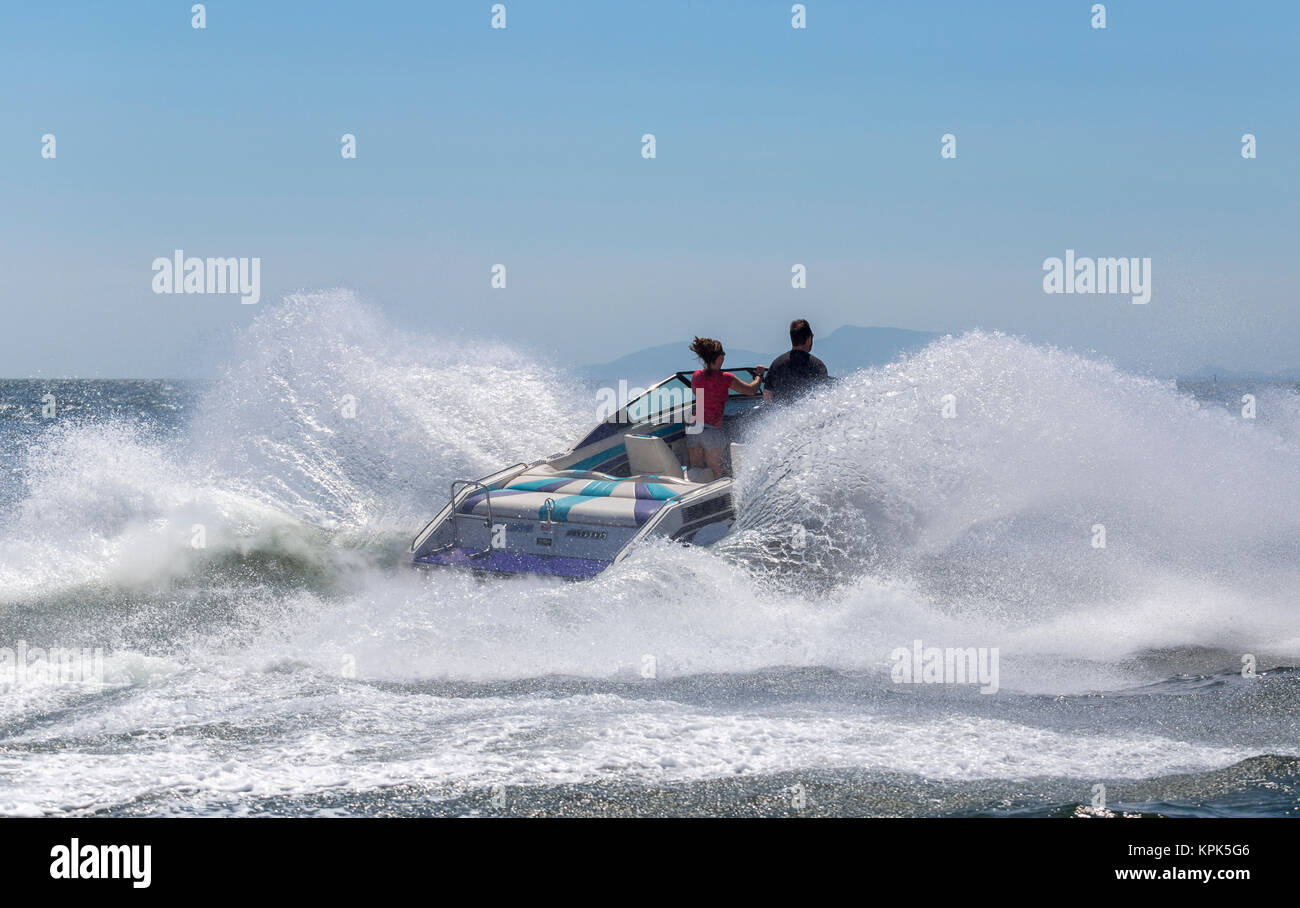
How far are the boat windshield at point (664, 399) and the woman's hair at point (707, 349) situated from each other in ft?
2.18

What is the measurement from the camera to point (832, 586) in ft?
27.0

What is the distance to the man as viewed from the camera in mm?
10320

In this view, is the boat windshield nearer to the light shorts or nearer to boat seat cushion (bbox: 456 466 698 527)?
the light shorts

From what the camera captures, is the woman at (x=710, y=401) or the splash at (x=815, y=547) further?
the woman at (x=710, y=401)

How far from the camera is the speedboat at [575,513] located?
8828 mm

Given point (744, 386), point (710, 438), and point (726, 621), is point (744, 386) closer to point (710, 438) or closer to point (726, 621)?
point (710, 438)

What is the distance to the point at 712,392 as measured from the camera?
1066 centimetres

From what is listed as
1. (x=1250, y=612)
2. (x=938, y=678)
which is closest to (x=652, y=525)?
(x=938, y=678)

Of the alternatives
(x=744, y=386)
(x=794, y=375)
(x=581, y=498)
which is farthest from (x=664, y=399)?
(x=581, y=498)

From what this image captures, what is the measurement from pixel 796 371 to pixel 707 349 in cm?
83

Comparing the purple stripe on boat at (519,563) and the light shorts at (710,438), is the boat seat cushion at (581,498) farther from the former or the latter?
the light shorts at (710,438)

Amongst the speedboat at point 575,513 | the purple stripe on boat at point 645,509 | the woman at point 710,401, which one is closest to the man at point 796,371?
the speedboat at point 575,513

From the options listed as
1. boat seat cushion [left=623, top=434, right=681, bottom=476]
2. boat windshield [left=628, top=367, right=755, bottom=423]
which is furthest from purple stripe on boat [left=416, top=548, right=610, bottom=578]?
boat windshield [left=628, top=367, right=755, bottom=423]
